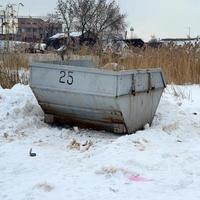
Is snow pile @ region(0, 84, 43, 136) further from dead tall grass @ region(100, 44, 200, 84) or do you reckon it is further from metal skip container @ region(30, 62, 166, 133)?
dead tall grass @ region(100, 44, 200, 84)

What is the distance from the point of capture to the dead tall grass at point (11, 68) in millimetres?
9883

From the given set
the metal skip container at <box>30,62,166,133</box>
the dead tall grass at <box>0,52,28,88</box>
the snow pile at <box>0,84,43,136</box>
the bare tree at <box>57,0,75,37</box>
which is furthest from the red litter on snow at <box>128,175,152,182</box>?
the bare tree at <box>57,0,75,37</box>

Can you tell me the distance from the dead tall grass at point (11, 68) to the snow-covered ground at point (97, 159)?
259cm

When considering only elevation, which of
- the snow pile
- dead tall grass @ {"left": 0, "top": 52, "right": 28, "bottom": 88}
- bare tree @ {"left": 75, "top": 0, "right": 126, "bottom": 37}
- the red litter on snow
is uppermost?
bare tree @ {"left": 75, "top": 0, "right": 126, "bottom": 37}

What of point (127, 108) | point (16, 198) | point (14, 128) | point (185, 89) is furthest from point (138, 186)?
point (185, 89)

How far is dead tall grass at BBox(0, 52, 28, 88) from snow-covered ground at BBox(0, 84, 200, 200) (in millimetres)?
2585

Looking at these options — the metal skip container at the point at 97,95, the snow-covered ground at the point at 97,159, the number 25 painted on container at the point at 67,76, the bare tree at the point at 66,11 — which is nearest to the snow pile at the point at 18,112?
the snow-covered ground at the point at 97,159

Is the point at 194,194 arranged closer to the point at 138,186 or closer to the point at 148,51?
the point at 138,186

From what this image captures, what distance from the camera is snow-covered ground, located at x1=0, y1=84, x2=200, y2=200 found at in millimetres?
4133

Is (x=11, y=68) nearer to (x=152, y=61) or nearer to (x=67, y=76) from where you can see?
(x=152, y=61)

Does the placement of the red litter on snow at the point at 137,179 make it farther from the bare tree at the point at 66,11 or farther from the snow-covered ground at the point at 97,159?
the bare tree at the point at 66,11

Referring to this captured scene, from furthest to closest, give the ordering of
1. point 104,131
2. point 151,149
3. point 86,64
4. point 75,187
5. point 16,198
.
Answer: point 86,64
point 104,131
point 151,149
point 75,187
point 16,198

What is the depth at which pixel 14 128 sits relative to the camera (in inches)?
253

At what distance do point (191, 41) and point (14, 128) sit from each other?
7.18m
